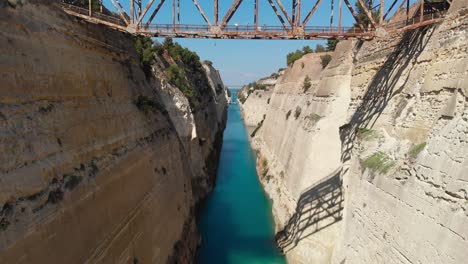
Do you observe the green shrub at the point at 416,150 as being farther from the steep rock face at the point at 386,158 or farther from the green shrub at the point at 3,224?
the green shrub at the point at 3,224

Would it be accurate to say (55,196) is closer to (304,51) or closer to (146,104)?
(146,104)

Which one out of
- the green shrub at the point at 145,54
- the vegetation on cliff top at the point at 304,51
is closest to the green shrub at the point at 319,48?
the vegetation on cliff top at the point at 304,51

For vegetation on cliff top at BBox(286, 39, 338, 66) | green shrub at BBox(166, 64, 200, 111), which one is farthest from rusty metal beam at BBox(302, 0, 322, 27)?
vegetation on cliff top at BBox(286, 39, 338, 66)

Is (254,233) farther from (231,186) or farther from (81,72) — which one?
(81,72)

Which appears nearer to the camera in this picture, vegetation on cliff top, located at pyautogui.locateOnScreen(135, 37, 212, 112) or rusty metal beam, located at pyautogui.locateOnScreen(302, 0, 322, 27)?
rusty metal beam, located at pyautogui.locateOnScreen(302, 0, 322, 27)

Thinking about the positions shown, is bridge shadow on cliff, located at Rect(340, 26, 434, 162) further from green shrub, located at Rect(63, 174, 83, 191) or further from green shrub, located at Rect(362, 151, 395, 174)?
green shrub, located at Rect(63, 174, 83, 191)

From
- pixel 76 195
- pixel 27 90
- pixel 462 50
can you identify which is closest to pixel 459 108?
pixel 462 50
